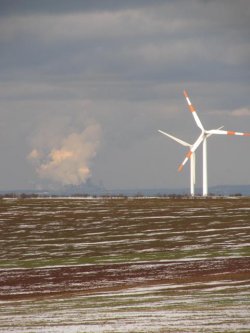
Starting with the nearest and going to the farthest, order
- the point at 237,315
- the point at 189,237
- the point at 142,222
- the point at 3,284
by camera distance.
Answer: the point at 237,315
the point at 3,284
the point at 189,237
the point at 142,222

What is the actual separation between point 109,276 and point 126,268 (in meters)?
5.45

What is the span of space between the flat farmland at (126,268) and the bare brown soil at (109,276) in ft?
0.29

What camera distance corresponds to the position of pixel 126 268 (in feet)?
245

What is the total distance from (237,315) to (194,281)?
1852cm

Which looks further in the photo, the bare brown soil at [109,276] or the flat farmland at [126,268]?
the bare brown soil at [109,276]

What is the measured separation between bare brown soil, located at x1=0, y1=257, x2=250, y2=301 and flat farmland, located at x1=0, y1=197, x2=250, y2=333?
9 centimetres

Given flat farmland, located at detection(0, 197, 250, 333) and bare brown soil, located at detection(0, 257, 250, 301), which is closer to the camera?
flat farmland, located at detection(0, 197, 250, 333)

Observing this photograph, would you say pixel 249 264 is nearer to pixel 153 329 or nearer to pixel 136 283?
pixel 136 283

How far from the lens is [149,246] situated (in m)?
93.9

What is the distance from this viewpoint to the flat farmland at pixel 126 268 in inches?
1682

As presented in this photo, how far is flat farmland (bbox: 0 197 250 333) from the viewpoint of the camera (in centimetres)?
4272

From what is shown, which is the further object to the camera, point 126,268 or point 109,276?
point 126,268

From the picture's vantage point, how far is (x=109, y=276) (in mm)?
69312

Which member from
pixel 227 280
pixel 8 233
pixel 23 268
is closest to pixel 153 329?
pixel 227 280
